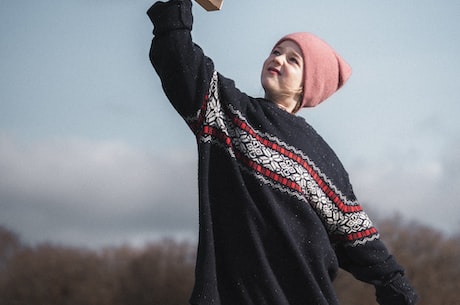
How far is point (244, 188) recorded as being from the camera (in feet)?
6.86

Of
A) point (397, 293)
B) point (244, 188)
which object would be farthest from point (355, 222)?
point (244, 188)

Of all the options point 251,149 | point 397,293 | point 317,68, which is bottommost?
point 397,293

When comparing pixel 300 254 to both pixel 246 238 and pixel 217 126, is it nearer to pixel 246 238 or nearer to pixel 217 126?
pixel 246 238

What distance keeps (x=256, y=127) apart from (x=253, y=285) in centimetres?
45

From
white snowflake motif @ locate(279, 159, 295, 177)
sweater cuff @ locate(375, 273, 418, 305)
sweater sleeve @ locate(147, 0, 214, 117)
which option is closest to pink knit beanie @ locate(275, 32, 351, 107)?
white snowflake motif @ locate(279, 159, 295, 177)

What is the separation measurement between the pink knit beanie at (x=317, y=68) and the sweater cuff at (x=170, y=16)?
0.43 metres

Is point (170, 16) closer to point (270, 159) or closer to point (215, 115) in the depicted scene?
point (215, 115)

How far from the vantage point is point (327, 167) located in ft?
7.70

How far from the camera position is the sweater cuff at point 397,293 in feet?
8.07

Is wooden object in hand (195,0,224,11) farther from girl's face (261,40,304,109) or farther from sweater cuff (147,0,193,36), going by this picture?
girl's face (261,40,304,109)

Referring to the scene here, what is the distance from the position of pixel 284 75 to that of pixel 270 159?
29 cm

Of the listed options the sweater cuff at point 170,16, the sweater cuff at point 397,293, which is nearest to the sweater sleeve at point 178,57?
the sweater cuff at point 170,16

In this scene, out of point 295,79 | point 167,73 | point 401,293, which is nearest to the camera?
point 167,73

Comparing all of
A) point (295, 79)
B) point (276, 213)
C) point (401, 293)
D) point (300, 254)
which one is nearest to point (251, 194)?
point (276, 213)
